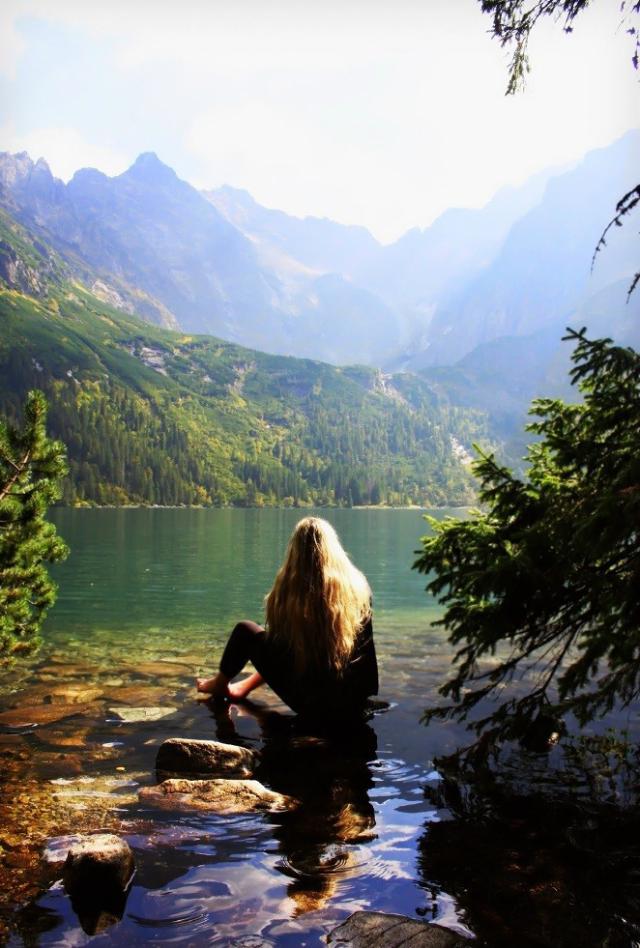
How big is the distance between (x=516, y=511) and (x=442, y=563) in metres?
1.33

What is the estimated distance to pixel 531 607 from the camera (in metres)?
7.06

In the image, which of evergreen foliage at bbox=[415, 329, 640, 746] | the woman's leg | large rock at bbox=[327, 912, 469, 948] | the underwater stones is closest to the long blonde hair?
the woman's leg

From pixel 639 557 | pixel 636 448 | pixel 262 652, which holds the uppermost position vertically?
pixel 636 448

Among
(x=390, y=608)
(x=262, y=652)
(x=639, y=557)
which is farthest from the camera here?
(x=390, y=608)

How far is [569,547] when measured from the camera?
6.26 m

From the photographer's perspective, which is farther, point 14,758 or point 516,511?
point 14,758

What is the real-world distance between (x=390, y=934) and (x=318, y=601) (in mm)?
4390

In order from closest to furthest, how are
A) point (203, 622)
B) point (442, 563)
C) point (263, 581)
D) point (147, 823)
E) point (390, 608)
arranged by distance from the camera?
1. point (147, 823)
2. point (442, 563)
3. point (203, 622)
4. point (390, 608)
5. point (263, 581)

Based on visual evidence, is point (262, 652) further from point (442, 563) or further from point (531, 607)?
point (531, 607)

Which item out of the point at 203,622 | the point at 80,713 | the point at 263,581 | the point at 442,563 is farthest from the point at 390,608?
the point at 442,563

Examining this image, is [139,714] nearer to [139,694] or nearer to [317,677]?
[139,694]

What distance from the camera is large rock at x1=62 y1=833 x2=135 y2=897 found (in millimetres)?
5105

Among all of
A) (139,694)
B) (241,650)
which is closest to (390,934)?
(241,650)

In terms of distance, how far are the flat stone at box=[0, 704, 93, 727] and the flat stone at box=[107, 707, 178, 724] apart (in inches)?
22.3
